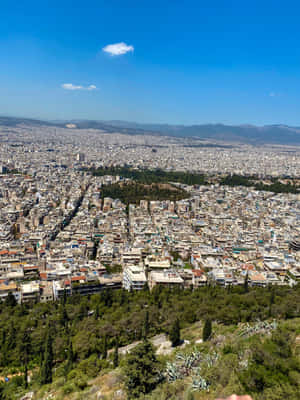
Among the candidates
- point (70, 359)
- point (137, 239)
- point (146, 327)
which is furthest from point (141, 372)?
point (137, 239)

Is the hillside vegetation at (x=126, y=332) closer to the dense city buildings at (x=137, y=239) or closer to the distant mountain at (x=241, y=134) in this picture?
the dense city buildings at (x=137, y=239)

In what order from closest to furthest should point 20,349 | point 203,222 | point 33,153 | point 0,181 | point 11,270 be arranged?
point 20,349
point 11,270
point 203,222
point 0,181
point 33,153

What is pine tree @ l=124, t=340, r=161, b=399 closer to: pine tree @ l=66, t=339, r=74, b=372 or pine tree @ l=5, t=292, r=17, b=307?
pine tree @ l=66, t=339, r=74, b=372

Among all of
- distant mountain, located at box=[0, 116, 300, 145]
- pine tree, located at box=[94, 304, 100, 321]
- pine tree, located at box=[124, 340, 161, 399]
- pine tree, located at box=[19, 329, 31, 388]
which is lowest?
pine tree, located at box=[19, 329, 31, 388]

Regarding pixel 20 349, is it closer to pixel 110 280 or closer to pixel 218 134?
pixel 110 280

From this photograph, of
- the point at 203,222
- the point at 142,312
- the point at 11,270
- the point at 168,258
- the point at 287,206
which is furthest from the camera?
the point at 287,206

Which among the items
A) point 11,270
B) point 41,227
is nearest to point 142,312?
point 11,270

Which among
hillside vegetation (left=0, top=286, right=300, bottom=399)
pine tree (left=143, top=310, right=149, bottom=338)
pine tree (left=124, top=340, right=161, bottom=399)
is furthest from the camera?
pine tree (left=143, top=310, right=149, bottom=338)

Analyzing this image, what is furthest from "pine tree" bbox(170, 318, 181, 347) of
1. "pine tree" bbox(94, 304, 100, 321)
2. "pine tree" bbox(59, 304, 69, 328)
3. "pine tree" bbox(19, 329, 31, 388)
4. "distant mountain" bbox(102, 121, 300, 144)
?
"distant mountain" bbox(102, 121, 300, 144)

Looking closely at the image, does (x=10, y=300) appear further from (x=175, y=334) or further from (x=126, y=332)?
(x=175, y=334)

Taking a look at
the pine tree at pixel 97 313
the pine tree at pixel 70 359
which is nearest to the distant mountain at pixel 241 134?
the pine tree at pixel 97 313

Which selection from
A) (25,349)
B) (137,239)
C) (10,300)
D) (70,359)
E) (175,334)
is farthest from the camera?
(137,239)
